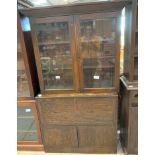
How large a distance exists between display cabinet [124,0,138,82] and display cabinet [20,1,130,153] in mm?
126

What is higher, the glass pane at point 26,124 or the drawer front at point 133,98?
the drawer front at point 133,98

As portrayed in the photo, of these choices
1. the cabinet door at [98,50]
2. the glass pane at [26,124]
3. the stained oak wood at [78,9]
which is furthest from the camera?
the glass pane at [26,124]

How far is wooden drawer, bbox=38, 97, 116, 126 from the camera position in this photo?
2.00 m

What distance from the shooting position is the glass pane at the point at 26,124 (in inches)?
87.0

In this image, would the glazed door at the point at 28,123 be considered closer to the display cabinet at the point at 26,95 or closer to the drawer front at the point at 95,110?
the display cabinet at the point at 26,95

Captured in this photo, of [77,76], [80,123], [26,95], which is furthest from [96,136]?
[26,95]

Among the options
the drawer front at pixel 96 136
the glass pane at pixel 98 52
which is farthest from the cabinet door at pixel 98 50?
the drawer front at pixel 96 136

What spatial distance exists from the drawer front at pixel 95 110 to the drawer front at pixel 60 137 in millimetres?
239

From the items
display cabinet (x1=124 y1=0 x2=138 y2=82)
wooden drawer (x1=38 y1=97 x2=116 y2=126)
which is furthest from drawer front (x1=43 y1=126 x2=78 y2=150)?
display cabinet (x1=124 y1=0 x2=138 y2=82)

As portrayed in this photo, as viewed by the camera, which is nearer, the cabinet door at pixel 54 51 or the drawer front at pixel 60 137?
the cabinet door at pixel 54 51

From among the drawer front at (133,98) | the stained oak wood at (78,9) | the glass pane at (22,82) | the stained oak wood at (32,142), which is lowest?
the stained oak wood at (32,142)
